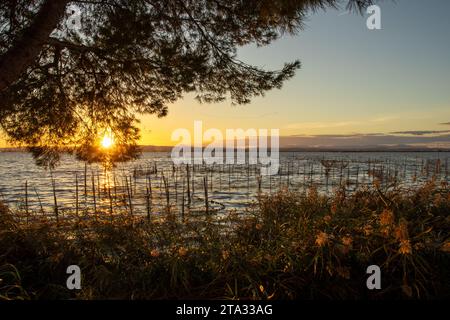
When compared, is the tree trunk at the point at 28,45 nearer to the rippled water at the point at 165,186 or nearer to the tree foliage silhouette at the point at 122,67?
the tree foliage silhouette at the point at 122,67

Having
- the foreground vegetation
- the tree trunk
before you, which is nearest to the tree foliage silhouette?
the tree trunk

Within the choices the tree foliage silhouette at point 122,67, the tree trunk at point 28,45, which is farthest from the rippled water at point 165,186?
the tree trunk at point 28,45

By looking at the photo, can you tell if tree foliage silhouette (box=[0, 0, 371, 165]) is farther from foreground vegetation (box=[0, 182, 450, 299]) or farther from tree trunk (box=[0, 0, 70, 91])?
foreground vegetation (box=[0, 182, 450, 299])

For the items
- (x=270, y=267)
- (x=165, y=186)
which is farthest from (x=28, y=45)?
(x=165, y=186)

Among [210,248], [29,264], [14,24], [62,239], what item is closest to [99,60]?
[14,24]

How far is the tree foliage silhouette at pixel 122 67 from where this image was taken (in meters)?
6.27

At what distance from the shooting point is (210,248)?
477 cm

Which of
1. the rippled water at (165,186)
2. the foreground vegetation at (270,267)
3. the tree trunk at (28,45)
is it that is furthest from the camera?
the rippled water at (165,186)

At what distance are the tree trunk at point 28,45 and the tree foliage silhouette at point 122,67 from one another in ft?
1.47

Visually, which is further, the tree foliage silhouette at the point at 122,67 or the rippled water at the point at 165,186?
the rippled water at the point at 165,186

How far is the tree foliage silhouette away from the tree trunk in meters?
0.45

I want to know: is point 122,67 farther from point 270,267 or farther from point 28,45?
point 270,267
